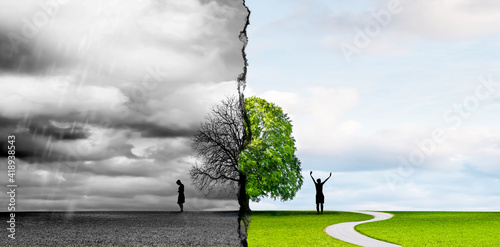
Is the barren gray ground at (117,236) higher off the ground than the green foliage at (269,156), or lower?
lower

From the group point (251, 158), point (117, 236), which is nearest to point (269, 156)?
point (251, 158)

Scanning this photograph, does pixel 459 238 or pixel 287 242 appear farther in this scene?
pixel 459 238

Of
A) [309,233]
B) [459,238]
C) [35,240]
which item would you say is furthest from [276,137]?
[35,240]

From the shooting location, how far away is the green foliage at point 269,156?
33875 millimetres

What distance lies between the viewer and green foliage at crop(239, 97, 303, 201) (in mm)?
33875

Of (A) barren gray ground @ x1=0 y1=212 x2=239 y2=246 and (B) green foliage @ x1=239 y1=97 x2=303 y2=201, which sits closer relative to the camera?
(A) barren gray ground @ x1=0 y1=212 x2=239 y2=246

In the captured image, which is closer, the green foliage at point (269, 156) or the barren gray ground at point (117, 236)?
the barren gray ground at point (117, 236)

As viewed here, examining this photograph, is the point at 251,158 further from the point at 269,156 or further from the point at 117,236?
the point at 117,236

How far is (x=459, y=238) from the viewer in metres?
19.5

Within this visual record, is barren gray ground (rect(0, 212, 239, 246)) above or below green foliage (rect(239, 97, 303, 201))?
below

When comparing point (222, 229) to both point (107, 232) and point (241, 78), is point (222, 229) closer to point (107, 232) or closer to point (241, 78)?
point (107, 232)

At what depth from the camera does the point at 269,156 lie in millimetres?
34062

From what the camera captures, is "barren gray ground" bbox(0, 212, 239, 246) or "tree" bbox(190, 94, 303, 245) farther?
"tree" bbox(190, 94, 303, 245)

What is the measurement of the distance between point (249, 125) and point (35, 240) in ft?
66.4
